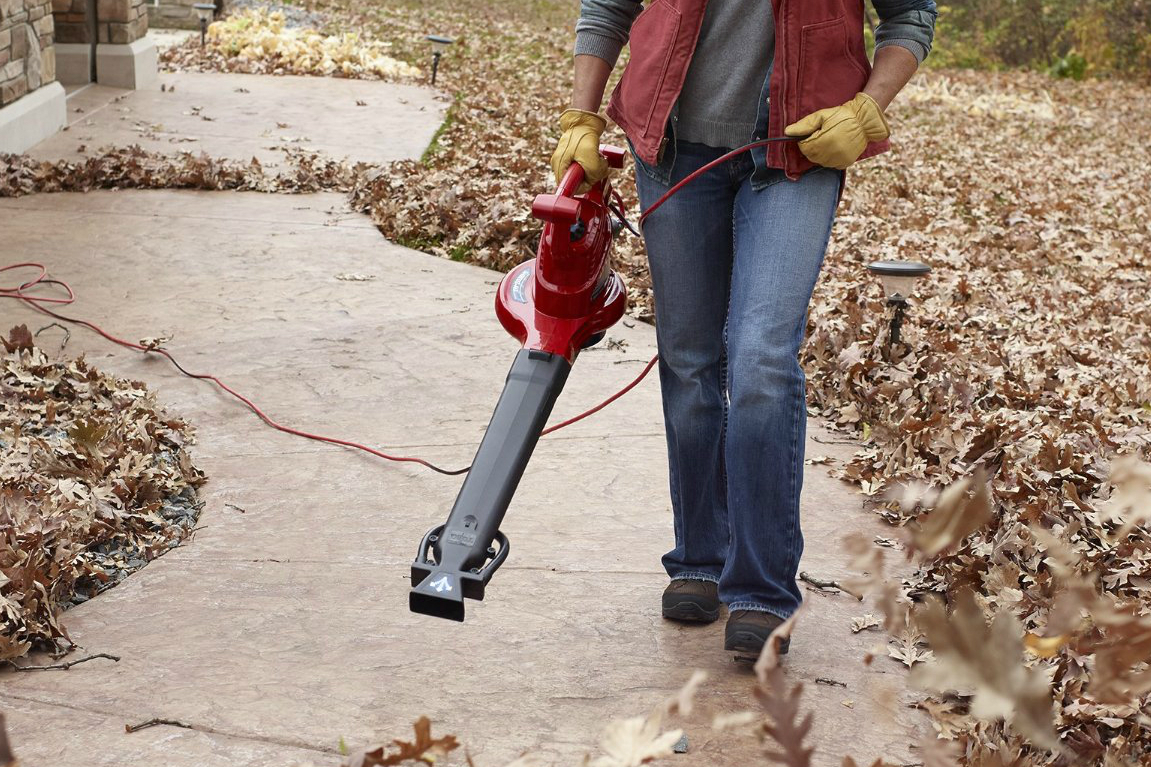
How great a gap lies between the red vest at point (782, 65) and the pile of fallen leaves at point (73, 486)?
1.79m

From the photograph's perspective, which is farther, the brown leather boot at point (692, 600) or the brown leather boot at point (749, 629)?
the brown leather boot at point (692, 600)

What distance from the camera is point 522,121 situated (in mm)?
11273

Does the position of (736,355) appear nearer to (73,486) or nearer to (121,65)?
(73,486)

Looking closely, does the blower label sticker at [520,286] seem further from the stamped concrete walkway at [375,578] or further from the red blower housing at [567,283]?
the stamped concrete walkway at [375,578]

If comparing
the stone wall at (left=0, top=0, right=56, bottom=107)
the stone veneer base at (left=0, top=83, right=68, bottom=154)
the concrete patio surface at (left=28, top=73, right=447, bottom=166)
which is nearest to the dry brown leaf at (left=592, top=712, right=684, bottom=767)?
the concrete patio surface at (left=28, top=73, right=447, bottom=166)

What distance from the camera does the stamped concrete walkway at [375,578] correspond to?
2488mm

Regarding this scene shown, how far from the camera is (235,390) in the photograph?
4.62 m

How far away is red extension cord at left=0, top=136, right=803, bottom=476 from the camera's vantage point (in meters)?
2.69

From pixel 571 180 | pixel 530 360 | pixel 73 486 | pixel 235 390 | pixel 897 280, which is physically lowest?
pixel 235 390

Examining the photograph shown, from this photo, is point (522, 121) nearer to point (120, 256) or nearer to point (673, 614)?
point (120, 256)

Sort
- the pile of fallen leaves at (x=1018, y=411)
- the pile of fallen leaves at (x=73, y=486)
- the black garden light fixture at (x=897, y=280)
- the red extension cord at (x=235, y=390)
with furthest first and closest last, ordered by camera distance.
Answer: the black garden light fixture at (x=897, y=280), the pile of fallen leaves at (x=73, y=486), the red extension cord at (x=235, y=390), the pile of fallen leaves at (x=1018, y=411)

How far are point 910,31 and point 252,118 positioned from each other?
8870mm

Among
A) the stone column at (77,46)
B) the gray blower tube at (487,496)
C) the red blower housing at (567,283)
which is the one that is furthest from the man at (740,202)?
the stone column at (77,46)

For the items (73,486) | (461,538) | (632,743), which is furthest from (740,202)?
(73,486)
